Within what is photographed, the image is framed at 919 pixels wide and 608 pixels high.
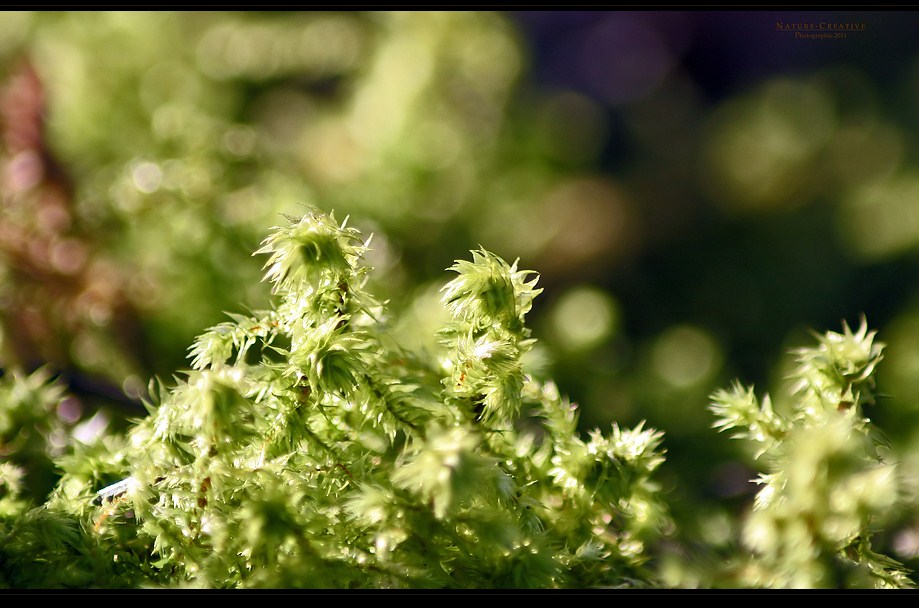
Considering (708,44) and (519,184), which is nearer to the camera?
(519,184)

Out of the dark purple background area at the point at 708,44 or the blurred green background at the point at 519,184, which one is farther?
the dark purple background area at the point at 708,44

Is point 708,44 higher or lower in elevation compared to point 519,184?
higher

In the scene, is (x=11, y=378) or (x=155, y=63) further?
(x=155, y=63)

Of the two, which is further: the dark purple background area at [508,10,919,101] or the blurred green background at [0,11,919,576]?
the dark purple background area at [508,10,919,101]

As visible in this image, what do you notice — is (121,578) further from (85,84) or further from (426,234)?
(85,84)

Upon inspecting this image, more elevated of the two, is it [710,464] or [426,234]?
[426,234]

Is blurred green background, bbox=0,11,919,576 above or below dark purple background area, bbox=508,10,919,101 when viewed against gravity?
below

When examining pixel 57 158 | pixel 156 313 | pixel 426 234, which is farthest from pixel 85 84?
pixel 426 234
